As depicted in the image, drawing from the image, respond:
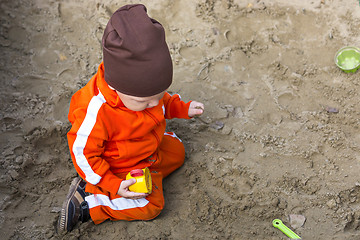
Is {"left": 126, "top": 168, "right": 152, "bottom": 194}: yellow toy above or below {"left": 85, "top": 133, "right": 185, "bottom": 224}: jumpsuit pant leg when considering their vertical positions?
above

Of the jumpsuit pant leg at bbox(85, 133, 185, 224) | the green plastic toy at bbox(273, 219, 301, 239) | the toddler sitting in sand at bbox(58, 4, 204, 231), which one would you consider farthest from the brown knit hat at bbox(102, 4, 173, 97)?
the green plastic toy at bbox(273, 219, 301, 239)

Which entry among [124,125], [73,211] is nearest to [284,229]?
[124,125]

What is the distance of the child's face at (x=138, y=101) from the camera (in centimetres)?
166

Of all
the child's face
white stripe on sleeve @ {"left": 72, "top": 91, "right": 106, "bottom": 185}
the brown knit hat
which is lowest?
white stripe on sleeve @ {"left": 72, "top": 91, "right": 106, "bottom": 185}

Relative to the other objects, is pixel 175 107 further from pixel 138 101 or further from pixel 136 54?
pixel 136 54

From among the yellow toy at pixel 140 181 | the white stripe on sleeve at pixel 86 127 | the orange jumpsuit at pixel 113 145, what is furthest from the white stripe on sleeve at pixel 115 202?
the white stripe on sleeve at pixel 86 127

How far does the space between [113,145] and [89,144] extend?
18cm

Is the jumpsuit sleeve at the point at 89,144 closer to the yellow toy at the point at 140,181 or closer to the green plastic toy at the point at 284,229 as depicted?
the yellow toy at the point at 140,181

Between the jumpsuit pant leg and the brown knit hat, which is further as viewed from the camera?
the jumpsuit pant leg

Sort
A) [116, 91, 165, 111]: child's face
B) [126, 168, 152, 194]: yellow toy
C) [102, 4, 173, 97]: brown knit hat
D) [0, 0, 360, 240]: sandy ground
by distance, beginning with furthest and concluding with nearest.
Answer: [0, 0, 360, 240]: sandy ground, [126, 168, 152, 194]: yellow toy, [116, 91, 165, 111]: child's face, [102, 4, 173, 97]: brown knit hat

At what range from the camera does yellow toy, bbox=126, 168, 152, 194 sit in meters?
1.86

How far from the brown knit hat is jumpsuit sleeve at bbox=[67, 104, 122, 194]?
23 cm

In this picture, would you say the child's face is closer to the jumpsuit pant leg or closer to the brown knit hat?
the brown knit hat

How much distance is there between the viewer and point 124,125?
5.97 ft
